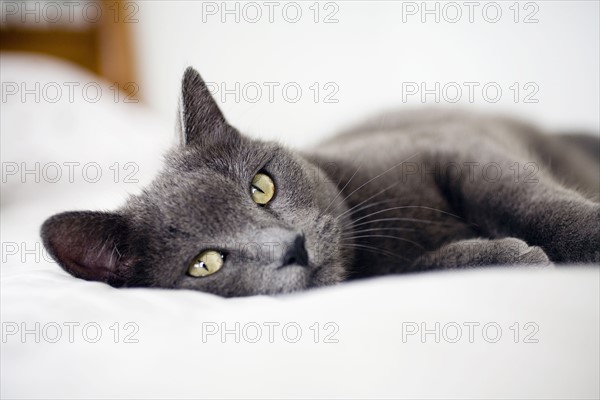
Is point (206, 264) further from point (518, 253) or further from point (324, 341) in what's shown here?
point (518, 253)

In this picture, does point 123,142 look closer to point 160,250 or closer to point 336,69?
point 336,69

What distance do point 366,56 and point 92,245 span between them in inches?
79.6

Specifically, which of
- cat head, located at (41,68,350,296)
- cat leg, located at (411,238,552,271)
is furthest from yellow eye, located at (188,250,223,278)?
cat leg, located at (411,238,552,271)

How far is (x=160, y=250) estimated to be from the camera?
3.02 ft

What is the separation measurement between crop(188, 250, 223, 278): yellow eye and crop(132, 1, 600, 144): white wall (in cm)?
59

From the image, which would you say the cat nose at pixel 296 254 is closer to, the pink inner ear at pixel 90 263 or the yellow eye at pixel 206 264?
the yellow eye at pixel 206 264

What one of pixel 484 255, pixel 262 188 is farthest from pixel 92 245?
pixel 484 255

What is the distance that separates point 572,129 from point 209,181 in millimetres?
1396

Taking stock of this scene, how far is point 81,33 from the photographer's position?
3.53 meters

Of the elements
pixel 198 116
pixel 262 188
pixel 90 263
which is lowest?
pixel 90 263

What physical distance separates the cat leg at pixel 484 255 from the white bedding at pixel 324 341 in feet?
0.43

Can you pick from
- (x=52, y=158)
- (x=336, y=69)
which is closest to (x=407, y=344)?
(x=52, y=158)

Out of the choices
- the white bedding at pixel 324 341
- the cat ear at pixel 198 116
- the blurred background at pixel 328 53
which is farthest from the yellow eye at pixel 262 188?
the blurred background at pixel 328 53

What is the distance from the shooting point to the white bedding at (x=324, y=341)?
22.7 inches
